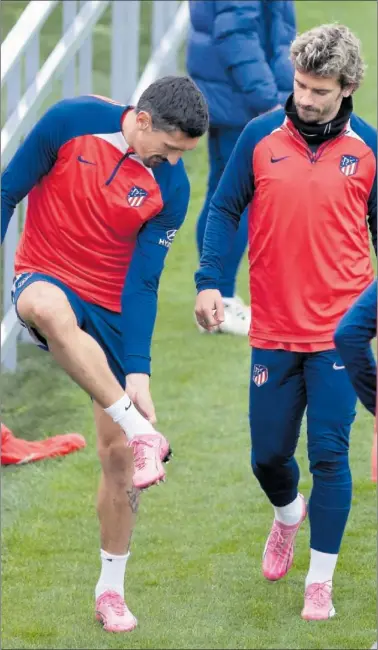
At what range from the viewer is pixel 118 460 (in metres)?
5.11

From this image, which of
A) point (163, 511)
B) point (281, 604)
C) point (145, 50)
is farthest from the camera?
point (145, 50)

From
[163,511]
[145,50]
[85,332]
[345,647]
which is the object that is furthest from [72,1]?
[145,50]

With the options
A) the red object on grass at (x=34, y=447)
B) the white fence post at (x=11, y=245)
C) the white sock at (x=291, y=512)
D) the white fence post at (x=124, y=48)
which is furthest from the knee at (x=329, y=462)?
the white fence post at (x=124, y=48)

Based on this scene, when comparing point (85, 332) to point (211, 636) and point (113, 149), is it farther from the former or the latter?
point (211, 636)

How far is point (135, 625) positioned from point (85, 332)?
101 centimetres

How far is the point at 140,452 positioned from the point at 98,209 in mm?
808

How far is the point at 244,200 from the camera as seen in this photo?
16.4 ft

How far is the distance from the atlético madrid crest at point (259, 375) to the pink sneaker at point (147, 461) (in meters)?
0.46

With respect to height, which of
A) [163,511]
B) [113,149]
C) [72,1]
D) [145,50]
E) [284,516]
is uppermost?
[113,149]

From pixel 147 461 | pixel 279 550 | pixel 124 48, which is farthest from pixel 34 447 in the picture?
pixel 124 48

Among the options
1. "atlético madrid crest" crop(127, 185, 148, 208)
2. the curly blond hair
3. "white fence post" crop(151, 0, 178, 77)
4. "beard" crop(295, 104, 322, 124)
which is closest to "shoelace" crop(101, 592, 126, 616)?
"atlético madrid crest" crop(127, 185, 148, 208)

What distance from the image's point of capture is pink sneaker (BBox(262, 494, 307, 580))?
5.51 metres

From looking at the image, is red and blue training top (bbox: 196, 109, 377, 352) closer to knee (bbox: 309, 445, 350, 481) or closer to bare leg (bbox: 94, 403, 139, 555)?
knee (bbox: 309, 445, 350, 481)

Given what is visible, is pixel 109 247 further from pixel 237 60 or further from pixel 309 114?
pixel 237 60
